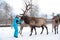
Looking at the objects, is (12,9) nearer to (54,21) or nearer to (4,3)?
(4,3)

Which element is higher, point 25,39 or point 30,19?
point 30,19

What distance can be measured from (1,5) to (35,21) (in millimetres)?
41910

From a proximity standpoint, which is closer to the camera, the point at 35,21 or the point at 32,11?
the point at 35,21

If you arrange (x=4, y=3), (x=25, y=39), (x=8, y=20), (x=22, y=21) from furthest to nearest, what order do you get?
1. (x=4, y=3)
2. (x=8, y=20)
3. (x=22, y=21)
4. (x=25, y=39)

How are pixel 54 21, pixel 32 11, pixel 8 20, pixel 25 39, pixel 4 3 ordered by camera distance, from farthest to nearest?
pixel 4 3 < pixel 32 11 < pixel 8 20 < pixel 54 21 < pixel 25 39

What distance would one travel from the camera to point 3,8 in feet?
184

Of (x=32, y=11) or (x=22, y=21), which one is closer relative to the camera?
(x=22, y=21)

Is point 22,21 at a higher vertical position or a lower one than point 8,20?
higher

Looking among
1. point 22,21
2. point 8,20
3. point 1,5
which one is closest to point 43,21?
point 22,21

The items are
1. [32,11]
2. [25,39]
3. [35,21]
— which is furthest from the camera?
[32,11]

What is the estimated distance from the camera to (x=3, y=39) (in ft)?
37.6

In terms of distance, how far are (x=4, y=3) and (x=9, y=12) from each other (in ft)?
11.1

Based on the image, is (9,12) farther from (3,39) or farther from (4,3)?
(3,39)

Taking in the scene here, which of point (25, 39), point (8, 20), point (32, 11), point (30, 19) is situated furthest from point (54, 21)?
point (32, 11)
